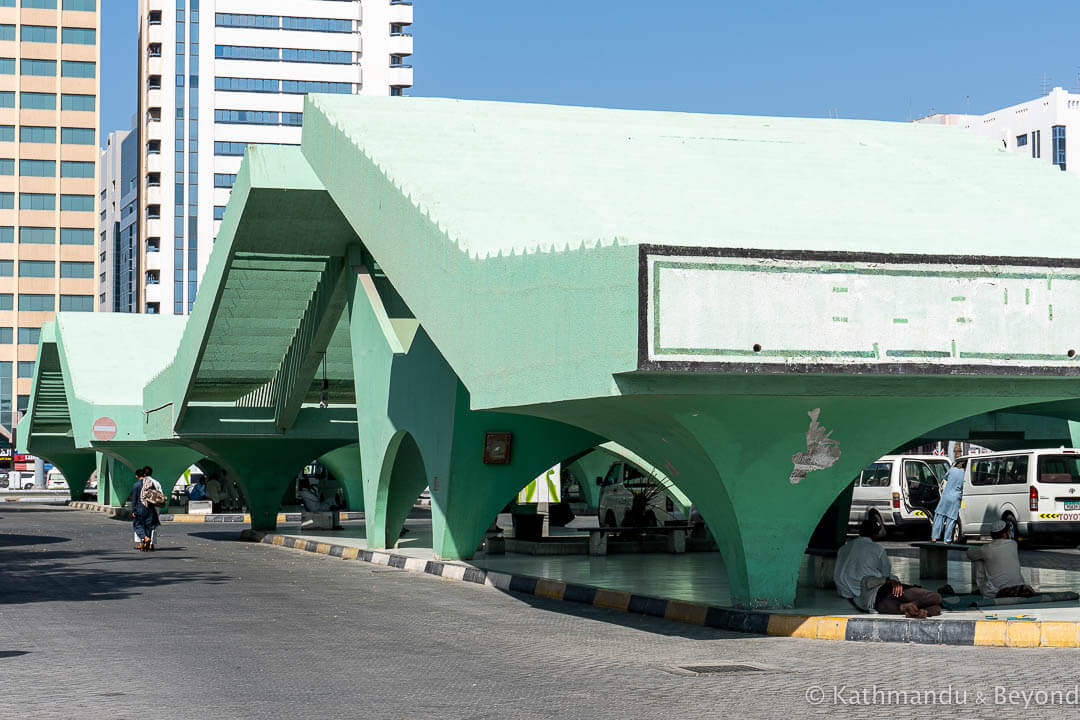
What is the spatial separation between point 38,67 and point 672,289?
11087 centimetres

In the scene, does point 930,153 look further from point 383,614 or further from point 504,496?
point 383,614

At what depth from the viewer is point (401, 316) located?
24.6 meters

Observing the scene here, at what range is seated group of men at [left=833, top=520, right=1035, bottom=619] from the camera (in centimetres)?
1316

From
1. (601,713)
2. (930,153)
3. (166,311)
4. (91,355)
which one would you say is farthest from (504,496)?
(166,311)

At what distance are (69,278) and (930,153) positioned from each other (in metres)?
104

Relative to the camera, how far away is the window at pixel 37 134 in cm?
11300

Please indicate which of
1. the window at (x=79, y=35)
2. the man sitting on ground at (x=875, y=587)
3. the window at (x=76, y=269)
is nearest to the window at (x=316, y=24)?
the window at (x=79, y=35)

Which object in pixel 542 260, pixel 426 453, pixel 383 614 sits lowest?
pixel 383 614

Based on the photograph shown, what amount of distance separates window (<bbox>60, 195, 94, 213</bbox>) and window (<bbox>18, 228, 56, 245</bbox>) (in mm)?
2109

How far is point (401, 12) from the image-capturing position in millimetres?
109875

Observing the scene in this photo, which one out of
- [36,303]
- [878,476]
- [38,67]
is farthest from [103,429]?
[38,67]

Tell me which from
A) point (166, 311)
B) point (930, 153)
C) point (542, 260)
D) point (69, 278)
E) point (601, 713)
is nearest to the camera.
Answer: point (601, 713)

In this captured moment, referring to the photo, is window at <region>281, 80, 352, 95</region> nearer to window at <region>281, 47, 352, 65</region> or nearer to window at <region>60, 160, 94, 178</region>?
window at <region>281, 47, 352, 65</region>

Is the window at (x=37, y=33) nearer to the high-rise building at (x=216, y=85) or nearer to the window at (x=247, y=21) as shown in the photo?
the high-rise building at (x=216, y=85)
